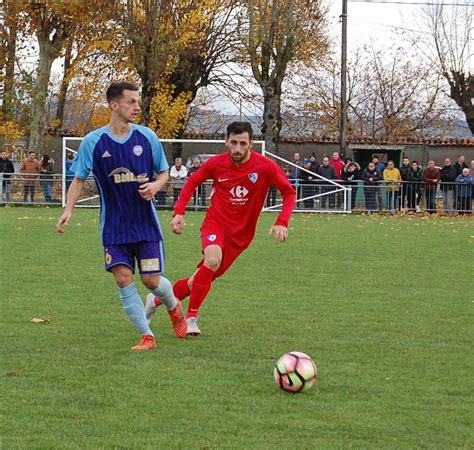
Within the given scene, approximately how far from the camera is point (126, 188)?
7.55m

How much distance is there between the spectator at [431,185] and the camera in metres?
27.7

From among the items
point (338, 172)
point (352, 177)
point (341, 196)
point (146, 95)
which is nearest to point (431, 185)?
point (352, 177)

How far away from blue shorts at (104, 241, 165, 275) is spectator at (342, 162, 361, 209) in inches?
807

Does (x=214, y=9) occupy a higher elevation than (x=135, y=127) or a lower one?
higher

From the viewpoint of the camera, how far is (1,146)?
42188 mm

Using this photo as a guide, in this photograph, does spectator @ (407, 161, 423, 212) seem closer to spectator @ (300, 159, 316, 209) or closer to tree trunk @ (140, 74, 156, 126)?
spectator @ (300, 159, 316, 209)

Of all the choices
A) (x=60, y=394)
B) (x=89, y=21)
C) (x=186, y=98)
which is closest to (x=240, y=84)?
(x=186, y=98)

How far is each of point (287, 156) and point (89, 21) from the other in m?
9.90

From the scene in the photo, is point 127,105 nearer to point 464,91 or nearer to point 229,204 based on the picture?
point 229,204

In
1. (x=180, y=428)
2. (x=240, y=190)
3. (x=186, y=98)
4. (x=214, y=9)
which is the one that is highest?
(x=214, y=9)

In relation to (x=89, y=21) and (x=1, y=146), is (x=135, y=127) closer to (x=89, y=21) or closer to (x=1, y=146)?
(x=89, y=21)

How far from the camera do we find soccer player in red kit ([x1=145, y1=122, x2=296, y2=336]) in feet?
27.5

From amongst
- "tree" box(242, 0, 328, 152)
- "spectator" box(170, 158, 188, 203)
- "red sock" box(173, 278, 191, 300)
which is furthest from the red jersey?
"tree" box(242, 0, 328, 152)

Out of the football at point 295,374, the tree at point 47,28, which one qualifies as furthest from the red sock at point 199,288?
the tree at point 47,28
